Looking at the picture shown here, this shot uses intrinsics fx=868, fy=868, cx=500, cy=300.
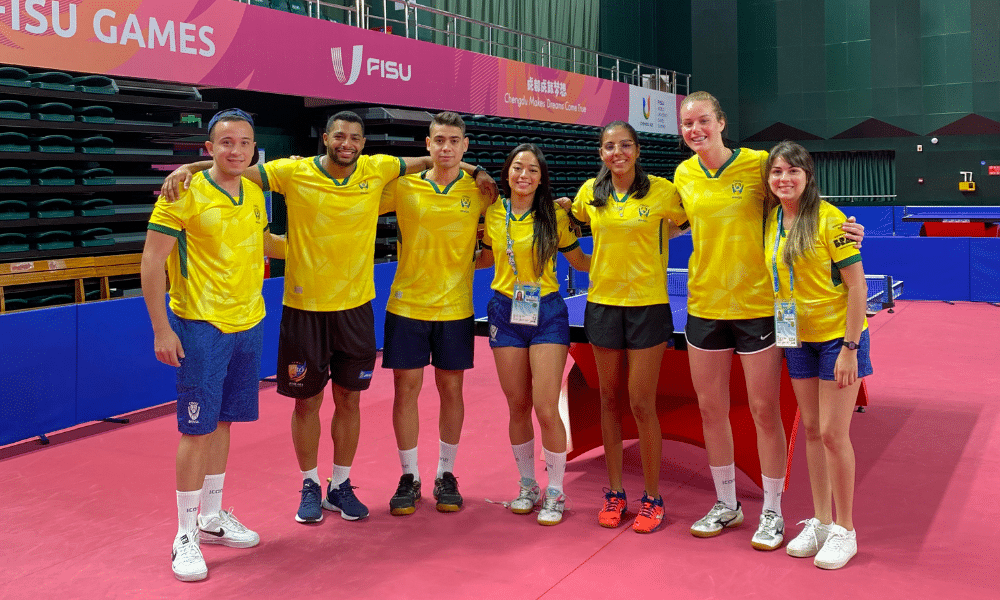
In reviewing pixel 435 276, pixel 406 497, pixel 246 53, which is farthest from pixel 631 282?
pixel 246 53

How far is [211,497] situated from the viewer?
3746mm

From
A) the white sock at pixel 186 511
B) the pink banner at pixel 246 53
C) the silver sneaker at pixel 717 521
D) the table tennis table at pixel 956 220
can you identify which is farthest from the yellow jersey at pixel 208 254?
the table tennis table at pixel 956 220

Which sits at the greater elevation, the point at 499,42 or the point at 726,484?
the point at 499,42

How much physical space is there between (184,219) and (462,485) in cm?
200

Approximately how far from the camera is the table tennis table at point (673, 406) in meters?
4.35

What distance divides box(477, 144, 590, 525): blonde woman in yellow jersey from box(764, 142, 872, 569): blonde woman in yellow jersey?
0.95 metres

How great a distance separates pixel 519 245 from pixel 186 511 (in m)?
1.76

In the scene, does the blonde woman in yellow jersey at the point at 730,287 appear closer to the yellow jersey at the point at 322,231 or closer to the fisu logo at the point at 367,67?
the yellow jersey at the point at 322,231

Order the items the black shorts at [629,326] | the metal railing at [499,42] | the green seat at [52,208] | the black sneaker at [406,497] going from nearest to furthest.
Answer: the black shorts at [629,326], the black sneaker at [406,497], the green seat at [52,208], the metal railing at [499,42]

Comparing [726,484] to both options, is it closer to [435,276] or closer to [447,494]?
[447,494]

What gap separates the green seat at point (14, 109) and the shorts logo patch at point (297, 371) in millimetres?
3520

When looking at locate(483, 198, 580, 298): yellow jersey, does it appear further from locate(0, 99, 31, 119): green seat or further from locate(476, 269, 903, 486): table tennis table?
locate(0, 99, 31, 119): green seat

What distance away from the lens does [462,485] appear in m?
4.51

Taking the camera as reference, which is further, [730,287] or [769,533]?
[769,533]
